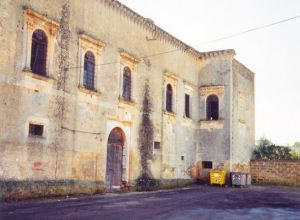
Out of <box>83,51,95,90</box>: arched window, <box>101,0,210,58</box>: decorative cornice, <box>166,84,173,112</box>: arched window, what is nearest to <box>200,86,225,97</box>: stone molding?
<box>101,0,210,58</box>: decorative cornice

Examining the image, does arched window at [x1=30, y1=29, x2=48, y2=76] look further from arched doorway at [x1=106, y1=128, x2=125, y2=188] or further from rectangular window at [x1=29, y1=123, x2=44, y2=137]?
arched doorway at [x1=106, y1=128, x2=125, y2=188]

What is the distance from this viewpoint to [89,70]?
53.8 feet

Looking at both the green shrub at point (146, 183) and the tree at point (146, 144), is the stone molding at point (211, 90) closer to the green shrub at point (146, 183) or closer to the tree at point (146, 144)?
the tree at point (146, 144)

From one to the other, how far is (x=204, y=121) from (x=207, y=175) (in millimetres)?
3588

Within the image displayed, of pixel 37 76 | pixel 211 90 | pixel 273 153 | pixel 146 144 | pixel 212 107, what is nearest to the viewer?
pixel 37 76

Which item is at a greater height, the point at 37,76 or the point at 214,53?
the point at 214,53

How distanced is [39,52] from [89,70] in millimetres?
2853

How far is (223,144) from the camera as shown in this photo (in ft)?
81.8

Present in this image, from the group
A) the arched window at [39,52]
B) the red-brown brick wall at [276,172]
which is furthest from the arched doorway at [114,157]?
the red-brown brick wall at [276,172]

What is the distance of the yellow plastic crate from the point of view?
23.6 m

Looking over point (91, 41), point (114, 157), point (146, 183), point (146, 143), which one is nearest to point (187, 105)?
point (146, 143)

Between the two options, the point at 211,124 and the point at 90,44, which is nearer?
the point at 90,44

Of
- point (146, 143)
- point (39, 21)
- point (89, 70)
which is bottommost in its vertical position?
point (146, 143)

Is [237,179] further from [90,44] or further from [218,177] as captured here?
[90,44]
